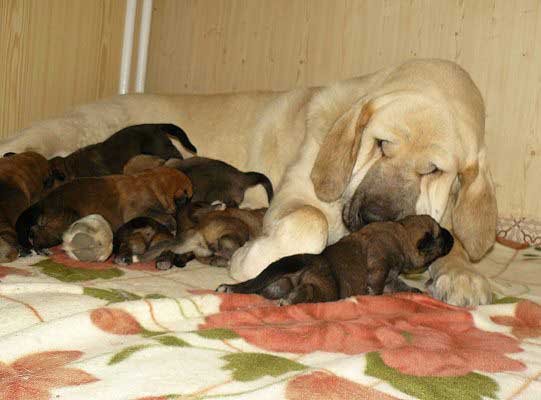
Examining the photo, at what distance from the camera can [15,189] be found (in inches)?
102

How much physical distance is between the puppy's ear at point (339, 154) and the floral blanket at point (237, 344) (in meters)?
0.53

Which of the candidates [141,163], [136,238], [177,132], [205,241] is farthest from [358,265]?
[177,132]

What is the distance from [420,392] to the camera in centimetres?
152

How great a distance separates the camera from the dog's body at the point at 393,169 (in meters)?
2.47

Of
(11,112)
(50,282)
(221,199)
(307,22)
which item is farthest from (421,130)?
(11,112)

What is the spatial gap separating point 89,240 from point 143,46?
2698mm

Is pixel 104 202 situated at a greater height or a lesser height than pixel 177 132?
lesser

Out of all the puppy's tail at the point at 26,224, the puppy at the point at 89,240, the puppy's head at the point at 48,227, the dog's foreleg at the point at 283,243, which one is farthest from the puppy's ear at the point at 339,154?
the puppy's tail at the point at 26,224

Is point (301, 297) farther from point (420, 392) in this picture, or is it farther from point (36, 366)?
point (36, 366)

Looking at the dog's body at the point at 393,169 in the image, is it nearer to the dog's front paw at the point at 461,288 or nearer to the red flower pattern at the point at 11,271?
the dog's front paw at the point at 461,288

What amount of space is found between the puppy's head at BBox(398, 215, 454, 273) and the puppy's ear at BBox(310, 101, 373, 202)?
293 mm

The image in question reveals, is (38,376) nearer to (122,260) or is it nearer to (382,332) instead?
(382,332)

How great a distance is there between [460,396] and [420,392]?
9cm

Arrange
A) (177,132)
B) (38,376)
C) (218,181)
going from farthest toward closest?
(177,132) → (218,181) → (38,376)
